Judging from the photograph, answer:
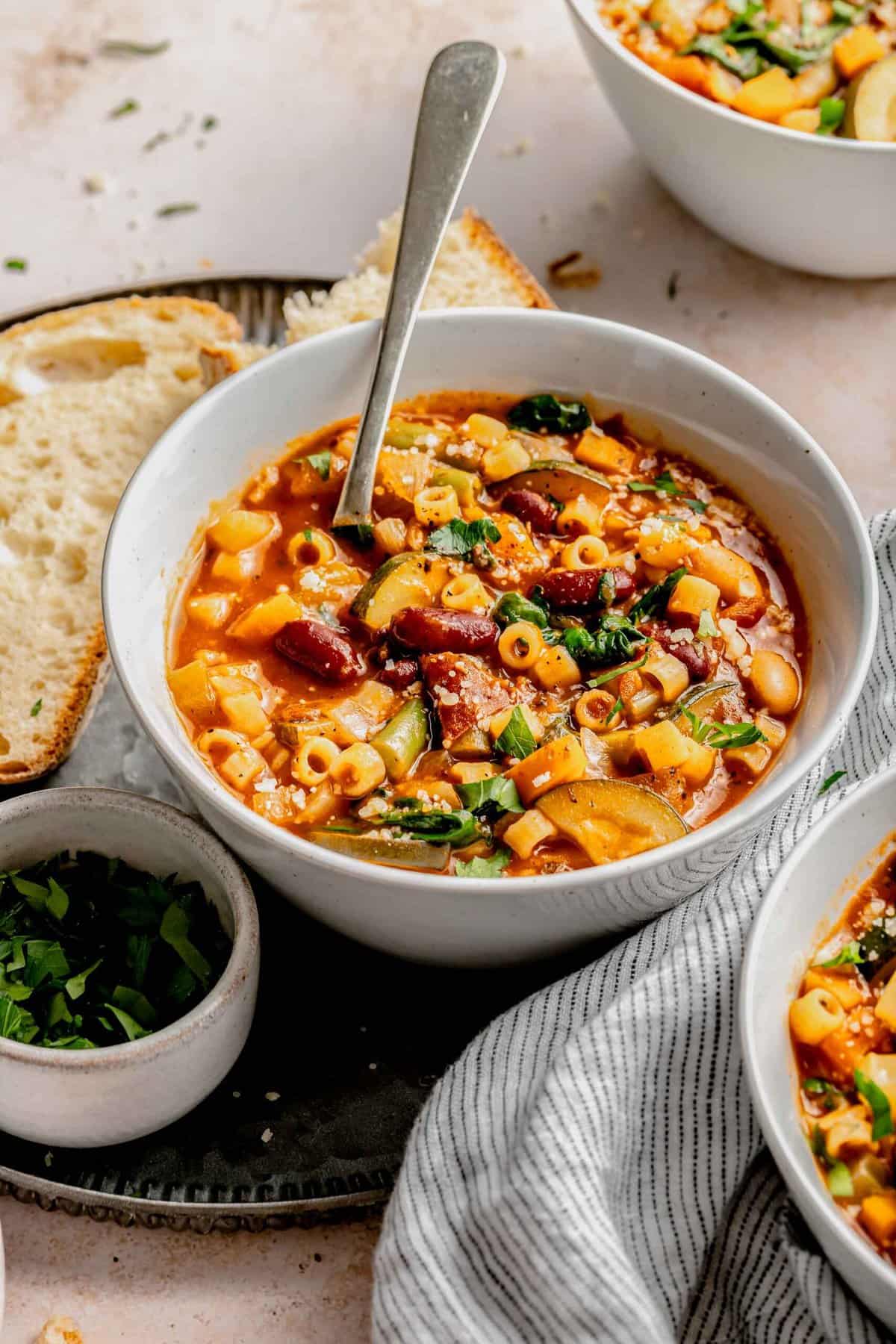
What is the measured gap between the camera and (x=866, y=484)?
14.8 feet

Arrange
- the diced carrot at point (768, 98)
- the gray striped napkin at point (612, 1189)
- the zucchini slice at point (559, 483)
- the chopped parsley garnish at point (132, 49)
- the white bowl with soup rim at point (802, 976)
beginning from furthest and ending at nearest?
the chopped parsley garnish at point (132, 49)
the diced carrot at point (768, 98)
the zucchini slice at point (559, 483)
the gray striped napkin at point (612, 1189)
the white bowl with soup rim at point (802, 976)

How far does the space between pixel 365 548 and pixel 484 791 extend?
79 centimetres

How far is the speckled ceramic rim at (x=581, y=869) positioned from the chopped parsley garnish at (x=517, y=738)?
322 mm

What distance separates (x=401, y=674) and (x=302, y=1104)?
946 mm

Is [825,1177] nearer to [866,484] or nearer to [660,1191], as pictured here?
[660,1191]

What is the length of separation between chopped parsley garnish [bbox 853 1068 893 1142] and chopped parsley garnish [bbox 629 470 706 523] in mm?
1516

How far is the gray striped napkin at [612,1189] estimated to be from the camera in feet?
9.04

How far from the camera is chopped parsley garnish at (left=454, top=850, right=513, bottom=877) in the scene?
9.93 feet

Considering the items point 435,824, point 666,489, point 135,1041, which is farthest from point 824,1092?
point 666,489

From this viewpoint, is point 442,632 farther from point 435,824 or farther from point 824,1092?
point 824,1092

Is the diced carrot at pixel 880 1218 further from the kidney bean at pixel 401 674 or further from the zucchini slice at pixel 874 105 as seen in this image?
the zucchini slice at pixel 874 105

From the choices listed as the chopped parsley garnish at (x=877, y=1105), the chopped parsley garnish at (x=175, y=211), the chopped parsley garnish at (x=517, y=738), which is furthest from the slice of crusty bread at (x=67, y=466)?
the chopped parsley garnish at (x=877, y=1105)

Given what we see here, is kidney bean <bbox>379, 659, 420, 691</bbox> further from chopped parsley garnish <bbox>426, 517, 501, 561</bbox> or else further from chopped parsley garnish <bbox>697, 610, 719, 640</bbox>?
chopped parsley garnish <bbox>697, 610, 719, 640</bbox>

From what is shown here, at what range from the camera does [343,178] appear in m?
5.31
